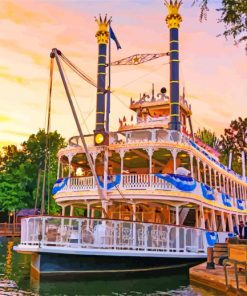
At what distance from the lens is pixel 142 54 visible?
3003 centimetres

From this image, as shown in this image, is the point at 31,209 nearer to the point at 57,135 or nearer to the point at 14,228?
the point at 14,228

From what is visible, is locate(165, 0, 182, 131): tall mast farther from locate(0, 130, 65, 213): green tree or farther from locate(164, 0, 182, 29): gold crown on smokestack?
locate(0, 130, 65, 213): green tree

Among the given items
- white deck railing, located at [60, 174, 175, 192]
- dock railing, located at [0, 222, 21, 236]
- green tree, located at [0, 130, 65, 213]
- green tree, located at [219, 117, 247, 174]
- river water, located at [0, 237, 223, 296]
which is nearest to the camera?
river water, located at [0, 237, 223, 296]

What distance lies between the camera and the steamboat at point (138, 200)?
1683 centimetres

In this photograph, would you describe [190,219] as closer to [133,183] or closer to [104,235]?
[133,183]

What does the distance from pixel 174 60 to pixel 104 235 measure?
15060 millimetres

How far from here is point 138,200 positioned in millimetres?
21312

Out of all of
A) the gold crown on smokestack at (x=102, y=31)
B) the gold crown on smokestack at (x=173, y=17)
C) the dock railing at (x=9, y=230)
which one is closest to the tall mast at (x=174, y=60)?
the gold crown on smokestack at (x=173, y=17)

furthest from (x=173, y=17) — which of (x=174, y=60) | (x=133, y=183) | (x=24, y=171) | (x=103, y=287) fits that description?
(x=24, y=171)

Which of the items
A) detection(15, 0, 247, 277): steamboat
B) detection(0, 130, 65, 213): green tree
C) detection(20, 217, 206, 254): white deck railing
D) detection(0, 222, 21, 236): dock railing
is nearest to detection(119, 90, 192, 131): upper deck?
detection(15, 0, 247, 277): steamboat

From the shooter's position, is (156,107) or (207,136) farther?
(207,136)

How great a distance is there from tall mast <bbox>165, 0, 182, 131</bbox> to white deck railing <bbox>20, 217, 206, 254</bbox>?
28.5 ft

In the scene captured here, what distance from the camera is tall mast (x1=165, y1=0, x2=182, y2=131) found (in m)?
26.8

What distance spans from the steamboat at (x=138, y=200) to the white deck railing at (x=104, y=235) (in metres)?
0.04
